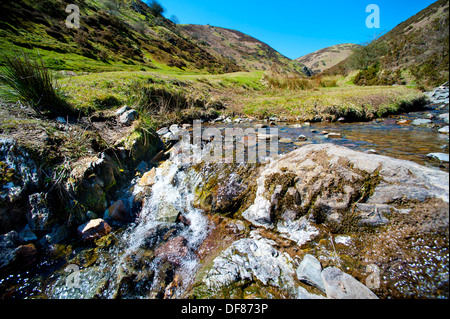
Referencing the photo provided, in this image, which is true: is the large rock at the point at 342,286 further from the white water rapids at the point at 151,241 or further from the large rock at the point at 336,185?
the white water rapids at the point at 151,241

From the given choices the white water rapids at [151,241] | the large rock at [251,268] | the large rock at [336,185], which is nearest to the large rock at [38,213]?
the white water rapids at [151,241]

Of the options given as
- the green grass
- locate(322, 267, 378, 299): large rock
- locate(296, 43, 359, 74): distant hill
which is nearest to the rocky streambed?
locate(322, 267, 378, 299): large rock

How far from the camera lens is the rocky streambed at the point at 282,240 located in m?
1.65

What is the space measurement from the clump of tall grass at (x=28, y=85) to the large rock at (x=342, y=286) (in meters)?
6.31

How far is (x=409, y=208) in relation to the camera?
1.76m

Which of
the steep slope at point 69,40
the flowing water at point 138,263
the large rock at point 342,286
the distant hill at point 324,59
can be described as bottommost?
the flowing water at point 138,263

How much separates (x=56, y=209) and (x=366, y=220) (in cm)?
477

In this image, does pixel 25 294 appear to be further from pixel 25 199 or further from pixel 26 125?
pixel 26 125

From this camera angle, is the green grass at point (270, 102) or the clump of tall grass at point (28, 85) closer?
the clump of tall grass at point (28, 85)

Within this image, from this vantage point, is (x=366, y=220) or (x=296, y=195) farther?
(x=296, y=195)

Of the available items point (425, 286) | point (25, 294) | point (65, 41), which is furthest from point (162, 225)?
point (65, 41)

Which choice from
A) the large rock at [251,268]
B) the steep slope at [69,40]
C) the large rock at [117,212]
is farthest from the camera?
the steep slope at [69,40]

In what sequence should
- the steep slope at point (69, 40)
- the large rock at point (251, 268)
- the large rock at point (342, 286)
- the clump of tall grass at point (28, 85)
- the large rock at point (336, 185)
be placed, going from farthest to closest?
the steep slope at point (69, 40)
the clump of tall grass at point (28, 85)
the large rock at point (251, 268)
the large rock at point (336, 185)
the large rock at point (342, 286)
